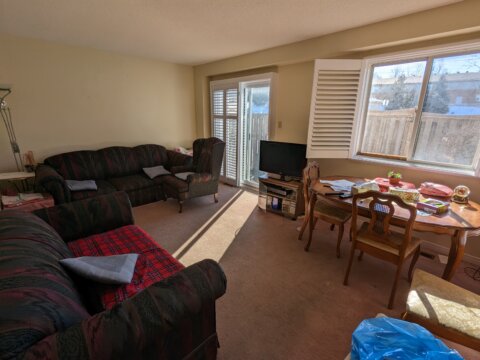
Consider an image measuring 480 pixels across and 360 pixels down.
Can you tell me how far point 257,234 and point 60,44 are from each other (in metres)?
3.80

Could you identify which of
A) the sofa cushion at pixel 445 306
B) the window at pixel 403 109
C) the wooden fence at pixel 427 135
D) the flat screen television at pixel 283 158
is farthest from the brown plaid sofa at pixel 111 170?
the sofa cushion at pixel 445 306

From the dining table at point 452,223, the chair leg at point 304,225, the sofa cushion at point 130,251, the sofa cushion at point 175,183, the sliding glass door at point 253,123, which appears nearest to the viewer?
the sofa cushion at point 130,251

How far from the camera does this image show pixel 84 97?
11.6 feet

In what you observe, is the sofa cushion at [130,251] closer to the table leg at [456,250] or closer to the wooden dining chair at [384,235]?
the wooden dining chair at [384,235]

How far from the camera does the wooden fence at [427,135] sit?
7.47 feet

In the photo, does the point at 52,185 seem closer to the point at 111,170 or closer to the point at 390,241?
the point at 111,170

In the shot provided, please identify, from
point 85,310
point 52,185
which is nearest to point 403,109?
point 85,310

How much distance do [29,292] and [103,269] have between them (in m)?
0.48

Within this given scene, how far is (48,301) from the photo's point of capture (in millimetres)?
836

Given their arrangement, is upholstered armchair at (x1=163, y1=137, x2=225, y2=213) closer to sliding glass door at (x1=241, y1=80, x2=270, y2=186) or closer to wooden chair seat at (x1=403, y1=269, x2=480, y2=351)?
sliding glass door at (x1=241, y1=80, x2=270, y2=186)

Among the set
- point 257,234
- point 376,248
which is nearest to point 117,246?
point 257,234

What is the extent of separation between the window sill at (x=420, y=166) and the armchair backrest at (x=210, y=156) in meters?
1.98

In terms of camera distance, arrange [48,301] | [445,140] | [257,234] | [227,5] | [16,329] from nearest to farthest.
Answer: [16,329], [48,301], [227,5], [445,140], [257,234]

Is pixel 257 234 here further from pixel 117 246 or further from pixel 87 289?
pixel 87 289
